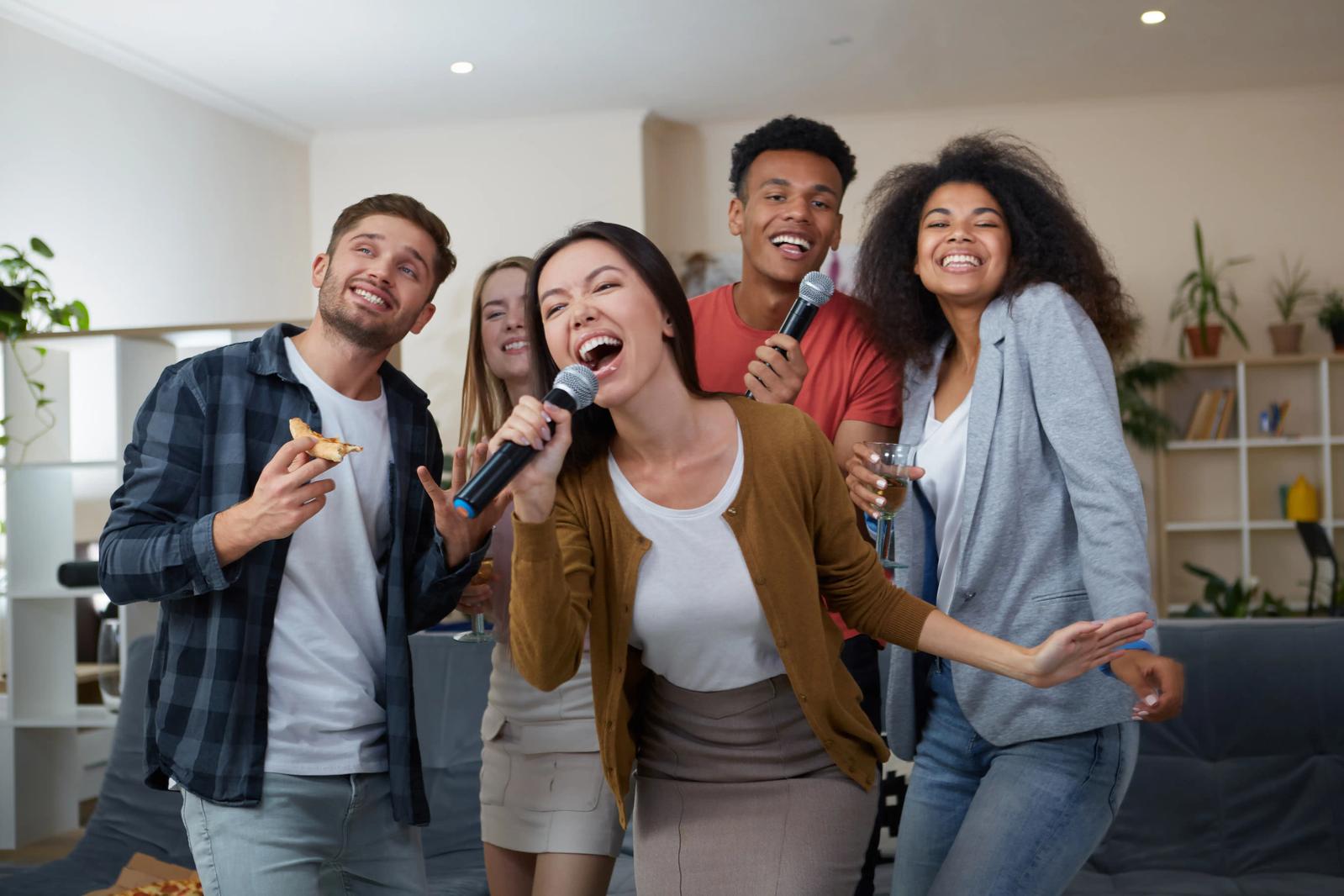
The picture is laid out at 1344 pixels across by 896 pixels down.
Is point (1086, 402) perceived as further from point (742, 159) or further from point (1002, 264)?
point (742, 159)

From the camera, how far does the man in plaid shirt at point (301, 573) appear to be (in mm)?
1645

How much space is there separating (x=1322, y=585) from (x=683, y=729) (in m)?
6.12

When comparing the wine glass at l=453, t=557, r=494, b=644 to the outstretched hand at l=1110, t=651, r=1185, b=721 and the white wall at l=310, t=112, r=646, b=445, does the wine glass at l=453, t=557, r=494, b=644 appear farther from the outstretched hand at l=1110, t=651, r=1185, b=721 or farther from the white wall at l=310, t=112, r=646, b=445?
the white wall at l=310, t=112, r=646, b=445

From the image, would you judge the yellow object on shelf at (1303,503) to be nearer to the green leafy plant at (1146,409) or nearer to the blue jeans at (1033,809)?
the green leafy plant at (1146,409)

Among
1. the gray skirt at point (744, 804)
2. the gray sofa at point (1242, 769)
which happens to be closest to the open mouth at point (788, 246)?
the gray skirt at point (744, 804)

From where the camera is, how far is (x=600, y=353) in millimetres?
1618

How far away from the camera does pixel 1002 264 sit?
76.4 inches

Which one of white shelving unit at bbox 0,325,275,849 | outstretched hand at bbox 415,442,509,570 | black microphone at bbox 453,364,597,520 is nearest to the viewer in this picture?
black microphone at bbox 453,364,597,520

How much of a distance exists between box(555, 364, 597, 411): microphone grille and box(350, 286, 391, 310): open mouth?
1.60ft

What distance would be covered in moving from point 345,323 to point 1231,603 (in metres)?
5.06

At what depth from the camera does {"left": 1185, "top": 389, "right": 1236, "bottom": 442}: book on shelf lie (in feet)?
22.1

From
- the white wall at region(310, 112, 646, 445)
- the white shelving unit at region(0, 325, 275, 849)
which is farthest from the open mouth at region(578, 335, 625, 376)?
the white wall at region(310, 112, 646, 445)

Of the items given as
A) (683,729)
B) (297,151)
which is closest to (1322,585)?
(683,729)

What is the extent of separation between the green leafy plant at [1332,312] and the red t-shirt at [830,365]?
217 inches
